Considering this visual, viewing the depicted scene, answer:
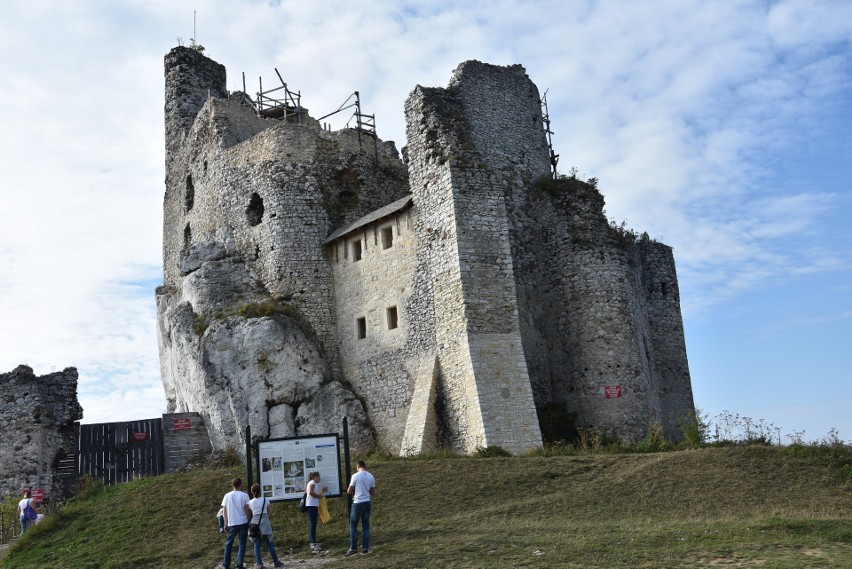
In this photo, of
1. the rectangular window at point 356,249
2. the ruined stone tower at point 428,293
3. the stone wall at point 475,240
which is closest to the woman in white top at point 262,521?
the stone wall at point 475,240

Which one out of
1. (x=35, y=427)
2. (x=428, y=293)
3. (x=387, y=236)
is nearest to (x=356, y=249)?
(x=387, y=236)

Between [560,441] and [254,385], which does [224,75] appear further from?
[560,441]

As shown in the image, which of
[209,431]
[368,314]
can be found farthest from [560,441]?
[209,431]

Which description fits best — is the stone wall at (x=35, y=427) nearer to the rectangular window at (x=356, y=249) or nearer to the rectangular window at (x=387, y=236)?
the rectangular window at (x=356, y=249)

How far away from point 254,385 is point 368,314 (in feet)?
12.5

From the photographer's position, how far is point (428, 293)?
2480 centimetres

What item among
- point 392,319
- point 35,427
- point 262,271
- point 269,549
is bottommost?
point 269,549

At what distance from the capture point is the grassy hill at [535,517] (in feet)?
44.1

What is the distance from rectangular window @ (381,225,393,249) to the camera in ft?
87.7

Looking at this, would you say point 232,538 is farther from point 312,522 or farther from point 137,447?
point 137,447

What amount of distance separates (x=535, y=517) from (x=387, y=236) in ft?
40.4

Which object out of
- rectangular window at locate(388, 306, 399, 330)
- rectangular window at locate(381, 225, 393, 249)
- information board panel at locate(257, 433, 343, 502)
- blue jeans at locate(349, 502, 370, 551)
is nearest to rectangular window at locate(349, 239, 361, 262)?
rectangular window at locate(381, 225, 393, 249)

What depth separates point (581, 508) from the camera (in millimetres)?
16656

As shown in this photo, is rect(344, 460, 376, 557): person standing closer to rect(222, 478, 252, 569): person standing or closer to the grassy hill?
the grassy hill
